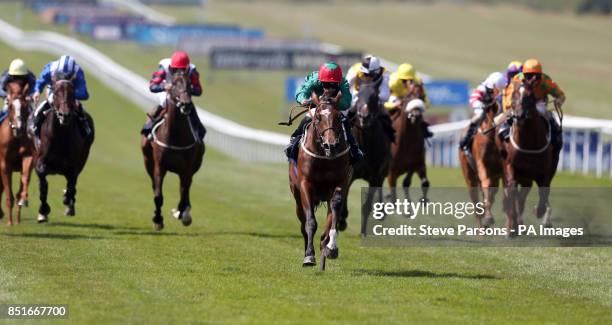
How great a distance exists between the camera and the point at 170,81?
1762cm

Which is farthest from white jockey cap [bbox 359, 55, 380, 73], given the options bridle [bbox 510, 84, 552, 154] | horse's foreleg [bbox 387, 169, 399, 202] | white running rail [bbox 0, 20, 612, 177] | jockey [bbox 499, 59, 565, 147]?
white running rail [bbox 0, 20, 612, 177]

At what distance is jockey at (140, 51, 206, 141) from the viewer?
683 inches

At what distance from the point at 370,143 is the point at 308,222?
13.4 feet

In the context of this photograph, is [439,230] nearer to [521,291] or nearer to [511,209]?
[511,209]

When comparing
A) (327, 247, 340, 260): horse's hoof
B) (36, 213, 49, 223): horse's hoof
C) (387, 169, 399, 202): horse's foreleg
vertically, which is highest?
(387, 169, 399, 202): horse's foreleg

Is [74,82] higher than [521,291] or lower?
higher

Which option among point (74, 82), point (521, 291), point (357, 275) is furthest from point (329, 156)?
point (74, 82)

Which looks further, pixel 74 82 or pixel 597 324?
pixel 74 82

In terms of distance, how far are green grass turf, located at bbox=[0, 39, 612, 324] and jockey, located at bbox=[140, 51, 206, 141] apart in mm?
1370

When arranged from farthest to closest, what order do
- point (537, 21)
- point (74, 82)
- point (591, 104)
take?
point (537, 21) → point (591, 104) → point (74, 82)

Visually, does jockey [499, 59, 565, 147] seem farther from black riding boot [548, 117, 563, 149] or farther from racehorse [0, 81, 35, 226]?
racehorse [0, 81, 35, 226]

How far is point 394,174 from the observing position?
19.8 m

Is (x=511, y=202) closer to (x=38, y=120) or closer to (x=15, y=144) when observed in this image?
(x=38, y=120)

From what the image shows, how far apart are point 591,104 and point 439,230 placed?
3555 cm
